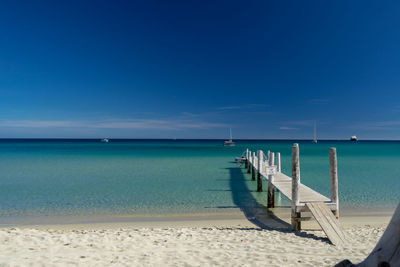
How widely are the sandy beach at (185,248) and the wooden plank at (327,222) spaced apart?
20 cm

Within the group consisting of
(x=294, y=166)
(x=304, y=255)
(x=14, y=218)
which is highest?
(x=294, y=166)

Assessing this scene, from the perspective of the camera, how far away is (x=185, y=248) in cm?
667

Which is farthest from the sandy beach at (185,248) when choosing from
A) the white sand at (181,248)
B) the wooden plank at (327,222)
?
the wooden plank at (327,222)

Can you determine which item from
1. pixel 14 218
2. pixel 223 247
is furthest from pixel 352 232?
pixel 14 218

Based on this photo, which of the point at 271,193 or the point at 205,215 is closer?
the point at 205,215

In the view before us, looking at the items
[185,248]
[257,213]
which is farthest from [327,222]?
[257,213]

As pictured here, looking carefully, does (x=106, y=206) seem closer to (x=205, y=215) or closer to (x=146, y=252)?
(x=205, y=215)

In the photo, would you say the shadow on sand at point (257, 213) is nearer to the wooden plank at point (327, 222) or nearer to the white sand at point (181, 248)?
the wooden plank at point (327, 222)

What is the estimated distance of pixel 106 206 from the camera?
45.0 feet

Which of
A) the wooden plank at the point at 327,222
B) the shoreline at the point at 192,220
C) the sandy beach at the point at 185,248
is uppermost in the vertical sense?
the wooden plank at the point at 327,222

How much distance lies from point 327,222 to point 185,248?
3956 millimetres

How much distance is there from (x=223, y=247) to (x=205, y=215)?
5171mm

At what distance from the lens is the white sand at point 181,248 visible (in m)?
5.67

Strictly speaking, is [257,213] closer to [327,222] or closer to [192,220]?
[192,220]
